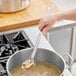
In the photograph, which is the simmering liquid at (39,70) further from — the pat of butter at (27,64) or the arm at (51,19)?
the arm at (51,19)

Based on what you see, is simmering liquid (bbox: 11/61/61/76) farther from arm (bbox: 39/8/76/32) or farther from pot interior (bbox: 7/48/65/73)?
arm (bbox: 39/8/76/32)

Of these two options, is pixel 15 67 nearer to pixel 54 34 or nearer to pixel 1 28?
pixel 1 28

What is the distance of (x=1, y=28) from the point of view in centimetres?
126

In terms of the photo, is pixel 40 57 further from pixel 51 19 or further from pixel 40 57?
pixel 51 19

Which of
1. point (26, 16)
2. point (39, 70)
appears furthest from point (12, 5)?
point (39, 70)

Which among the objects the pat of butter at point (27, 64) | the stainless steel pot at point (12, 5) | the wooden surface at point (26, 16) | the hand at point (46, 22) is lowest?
the pat of butter at point (27, 64)

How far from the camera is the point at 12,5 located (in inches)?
51.1

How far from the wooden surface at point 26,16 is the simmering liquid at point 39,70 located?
27 centimetres

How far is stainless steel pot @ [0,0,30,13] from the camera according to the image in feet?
4.22

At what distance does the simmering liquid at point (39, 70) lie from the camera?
3.27 ft

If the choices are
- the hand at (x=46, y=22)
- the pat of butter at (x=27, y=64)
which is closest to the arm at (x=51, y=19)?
the hand at (x=46, y=22)

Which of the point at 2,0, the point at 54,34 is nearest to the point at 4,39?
the point at 2,0

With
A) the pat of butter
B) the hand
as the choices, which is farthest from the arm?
the pat of butter

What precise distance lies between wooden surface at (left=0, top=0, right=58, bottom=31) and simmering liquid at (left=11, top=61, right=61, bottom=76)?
0.27 m
